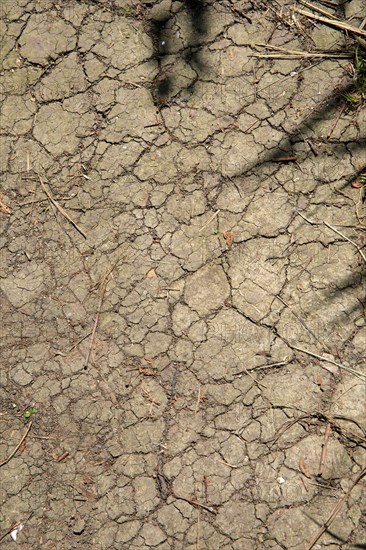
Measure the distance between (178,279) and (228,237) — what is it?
1.20 ft

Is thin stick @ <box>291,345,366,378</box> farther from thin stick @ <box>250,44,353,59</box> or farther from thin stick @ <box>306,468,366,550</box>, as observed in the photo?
thin stick @ <box>250,44,353,59</box>

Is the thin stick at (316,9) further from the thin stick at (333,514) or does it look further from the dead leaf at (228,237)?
the thin stick at (333,514)

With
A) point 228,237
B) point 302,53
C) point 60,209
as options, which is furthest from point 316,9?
point 60,209

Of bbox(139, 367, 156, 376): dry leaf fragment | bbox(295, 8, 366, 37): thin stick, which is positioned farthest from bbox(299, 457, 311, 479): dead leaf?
bbox(295, 8, 366, 37): thin stick

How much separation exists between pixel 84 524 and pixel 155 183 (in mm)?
1894

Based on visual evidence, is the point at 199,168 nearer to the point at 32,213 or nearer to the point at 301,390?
the point at 32,213

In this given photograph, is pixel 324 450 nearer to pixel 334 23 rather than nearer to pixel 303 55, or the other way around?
pixel 303 55

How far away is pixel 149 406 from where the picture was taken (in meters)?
3.45

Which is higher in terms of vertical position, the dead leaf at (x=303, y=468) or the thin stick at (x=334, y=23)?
the thin stick at (x=334, y=23)

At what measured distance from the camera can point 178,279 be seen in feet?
11.7

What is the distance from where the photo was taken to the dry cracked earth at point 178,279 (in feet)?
10.9

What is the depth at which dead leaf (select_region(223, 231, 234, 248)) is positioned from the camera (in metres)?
3.58

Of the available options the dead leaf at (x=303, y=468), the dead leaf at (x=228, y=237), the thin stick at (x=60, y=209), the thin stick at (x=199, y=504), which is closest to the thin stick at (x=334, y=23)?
the dead leaf at (x=228, y=237)

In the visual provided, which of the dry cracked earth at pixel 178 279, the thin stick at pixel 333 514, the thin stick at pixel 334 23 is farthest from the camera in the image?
the thin stick at pixel 334 23
